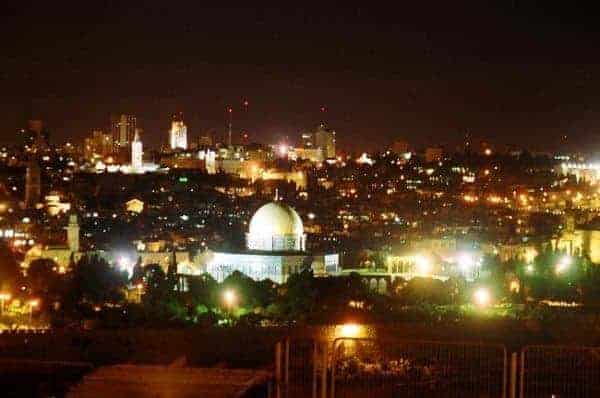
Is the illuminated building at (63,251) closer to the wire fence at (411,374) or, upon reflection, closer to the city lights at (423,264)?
the city lights at (423,264)

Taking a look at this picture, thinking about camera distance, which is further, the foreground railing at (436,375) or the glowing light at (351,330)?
the glowing light at (351,330)

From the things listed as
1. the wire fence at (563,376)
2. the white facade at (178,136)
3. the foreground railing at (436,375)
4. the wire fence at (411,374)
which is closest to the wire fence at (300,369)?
the foreground railing at (436,375)

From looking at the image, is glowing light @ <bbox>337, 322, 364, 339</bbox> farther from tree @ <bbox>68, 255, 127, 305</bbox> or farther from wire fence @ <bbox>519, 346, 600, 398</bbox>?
tree @ <bbox>68, 255, 127, 305</bbox>

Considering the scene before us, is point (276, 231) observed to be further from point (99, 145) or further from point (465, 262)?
point (99, 145)

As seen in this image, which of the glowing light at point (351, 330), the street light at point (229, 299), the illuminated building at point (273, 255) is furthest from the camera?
the illuminated building at point (273, 255)

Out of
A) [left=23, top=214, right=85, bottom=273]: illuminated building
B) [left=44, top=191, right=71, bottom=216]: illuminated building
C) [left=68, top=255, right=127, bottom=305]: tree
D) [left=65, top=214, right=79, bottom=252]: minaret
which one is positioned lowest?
[left=68, top=255, right=127, bottom=305]: tree

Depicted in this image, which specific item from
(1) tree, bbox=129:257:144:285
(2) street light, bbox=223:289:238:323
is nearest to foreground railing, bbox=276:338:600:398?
(2) street light, bbox=223:289:238:323

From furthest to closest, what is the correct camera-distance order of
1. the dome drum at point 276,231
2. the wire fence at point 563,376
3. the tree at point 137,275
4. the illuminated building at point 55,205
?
the illuminated building at point 55,205 < the dome drum at point 276,231 < the tree at point 137,275 < the wire fence at point 563,376
